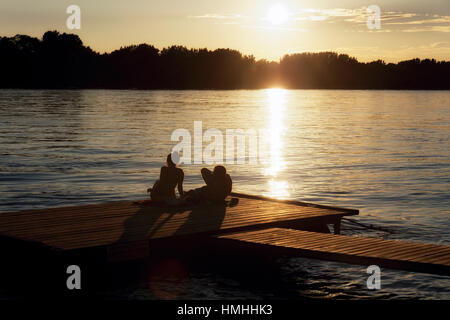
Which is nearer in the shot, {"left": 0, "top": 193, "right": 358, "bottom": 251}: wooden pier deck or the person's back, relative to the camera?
{"left": 0, "top": 193, "right": 358, "bottom": 251}: wooden pier deck

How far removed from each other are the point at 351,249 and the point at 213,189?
5215mm

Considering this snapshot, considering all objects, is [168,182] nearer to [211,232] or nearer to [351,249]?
[211,232]

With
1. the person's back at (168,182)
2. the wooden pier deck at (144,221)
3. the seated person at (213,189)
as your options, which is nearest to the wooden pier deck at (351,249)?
the wooden pier deck at (144,221)

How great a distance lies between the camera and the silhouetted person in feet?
52.9

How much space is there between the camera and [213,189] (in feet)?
55.4

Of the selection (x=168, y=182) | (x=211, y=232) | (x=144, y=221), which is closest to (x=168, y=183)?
(x=168, y=182)

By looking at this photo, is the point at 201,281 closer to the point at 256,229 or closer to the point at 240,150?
the point at 256,229

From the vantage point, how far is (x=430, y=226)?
786 inches

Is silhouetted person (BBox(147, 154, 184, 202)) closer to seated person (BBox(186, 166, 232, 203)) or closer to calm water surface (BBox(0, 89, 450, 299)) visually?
seated person (BBox(186, 166, 232, 203))

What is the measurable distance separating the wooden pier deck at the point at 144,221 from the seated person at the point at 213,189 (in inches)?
11.6

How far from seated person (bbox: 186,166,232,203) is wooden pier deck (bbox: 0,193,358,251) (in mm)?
294

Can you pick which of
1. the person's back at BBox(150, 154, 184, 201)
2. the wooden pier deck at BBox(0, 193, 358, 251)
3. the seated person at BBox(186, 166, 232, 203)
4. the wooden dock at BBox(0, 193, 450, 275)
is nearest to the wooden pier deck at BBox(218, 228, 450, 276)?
the wooden dock at BBox(0, 193, 450, 275)

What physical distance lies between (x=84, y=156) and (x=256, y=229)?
25.4 metres

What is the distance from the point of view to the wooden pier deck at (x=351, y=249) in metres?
11.7
